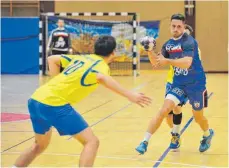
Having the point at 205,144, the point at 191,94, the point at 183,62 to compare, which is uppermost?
the point at 183,62

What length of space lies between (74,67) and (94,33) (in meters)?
18.0

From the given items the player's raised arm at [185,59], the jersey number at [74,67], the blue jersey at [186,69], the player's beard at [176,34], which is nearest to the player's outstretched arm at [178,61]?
the player's raised arm at [185,59]

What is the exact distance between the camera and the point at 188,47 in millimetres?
6172

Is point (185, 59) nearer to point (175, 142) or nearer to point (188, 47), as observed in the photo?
point (188, 47)

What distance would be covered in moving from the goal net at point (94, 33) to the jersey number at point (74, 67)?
53.4 feet

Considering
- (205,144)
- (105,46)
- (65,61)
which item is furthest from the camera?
(205,144)

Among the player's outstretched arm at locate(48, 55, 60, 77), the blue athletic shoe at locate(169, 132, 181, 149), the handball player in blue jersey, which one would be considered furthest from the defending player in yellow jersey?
the blue athletic shoe at locate(169, 132, 181, 149)

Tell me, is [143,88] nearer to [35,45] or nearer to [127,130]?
[127,130]

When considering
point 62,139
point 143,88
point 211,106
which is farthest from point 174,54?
point 143,88

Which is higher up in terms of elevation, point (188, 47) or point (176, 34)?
point (176, 34)

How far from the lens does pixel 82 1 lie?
24859 mm

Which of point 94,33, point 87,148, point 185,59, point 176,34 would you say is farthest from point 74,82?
point 94,33

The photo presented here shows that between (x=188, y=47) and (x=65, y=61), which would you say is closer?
(x=65, y=61)

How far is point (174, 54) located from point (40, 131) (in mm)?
2503
